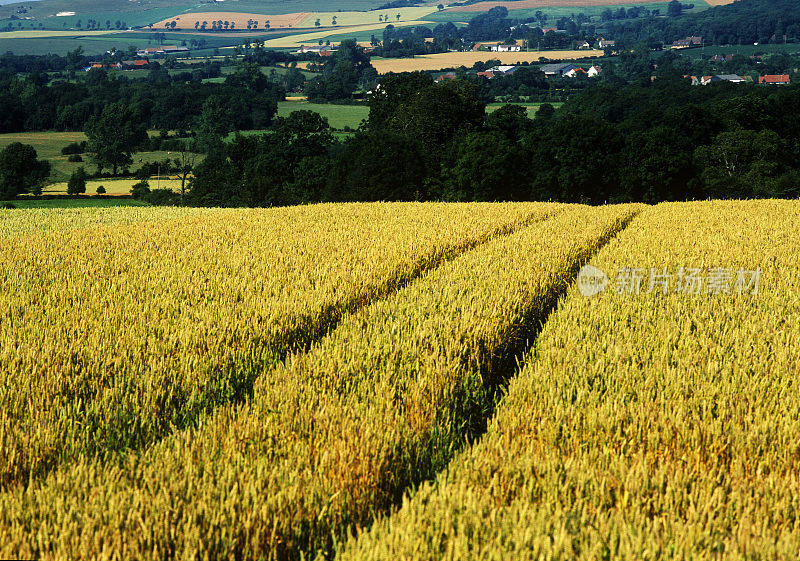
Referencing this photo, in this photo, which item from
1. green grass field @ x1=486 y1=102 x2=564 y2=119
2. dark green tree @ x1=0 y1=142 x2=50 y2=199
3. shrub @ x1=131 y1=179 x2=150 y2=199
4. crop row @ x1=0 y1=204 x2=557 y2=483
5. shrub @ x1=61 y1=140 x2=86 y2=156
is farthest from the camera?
green grass field @ x1=486 y1=102 x2=564 y2=119

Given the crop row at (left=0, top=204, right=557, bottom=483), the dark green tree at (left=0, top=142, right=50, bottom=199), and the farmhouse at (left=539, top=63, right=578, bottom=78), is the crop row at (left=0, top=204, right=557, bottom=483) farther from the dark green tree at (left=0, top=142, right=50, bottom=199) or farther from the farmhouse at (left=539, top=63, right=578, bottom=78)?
the farmhouse at (left=539, top=63, right=578, bottom=78)

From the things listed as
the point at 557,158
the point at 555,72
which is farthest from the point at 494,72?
the point at 557,158

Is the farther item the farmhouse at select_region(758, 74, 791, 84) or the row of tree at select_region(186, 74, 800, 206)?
the farmhouse at select_region(758, 74, 791, 84)

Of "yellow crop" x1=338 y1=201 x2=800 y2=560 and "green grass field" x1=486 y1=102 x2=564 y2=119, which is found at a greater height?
"green grass field" x1=486 y1=102 x2=564 y2=119

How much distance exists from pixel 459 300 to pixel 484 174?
4988 centimetres

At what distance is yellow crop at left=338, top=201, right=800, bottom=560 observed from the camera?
11.3ft

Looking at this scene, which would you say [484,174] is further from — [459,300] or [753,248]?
[459,300]

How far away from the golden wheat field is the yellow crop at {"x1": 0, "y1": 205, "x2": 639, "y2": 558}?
2 cm

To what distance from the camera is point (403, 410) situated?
510 cm

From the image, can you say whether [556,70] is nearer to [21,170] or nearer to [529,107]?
[529,107]

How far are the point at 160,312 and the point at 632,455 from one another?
5.98 m

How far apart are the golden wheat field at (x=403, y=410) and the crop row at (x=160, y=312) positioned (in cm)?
4

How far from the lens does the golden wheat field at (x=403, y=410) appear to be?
3.57 metres

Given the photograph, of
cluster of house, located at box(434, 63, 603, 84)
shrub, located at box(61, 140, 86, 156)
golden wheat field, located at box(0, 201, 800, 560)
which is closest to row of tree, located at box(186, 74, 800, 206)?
golden wheat field, located at box(0, 201, 800, 560)
